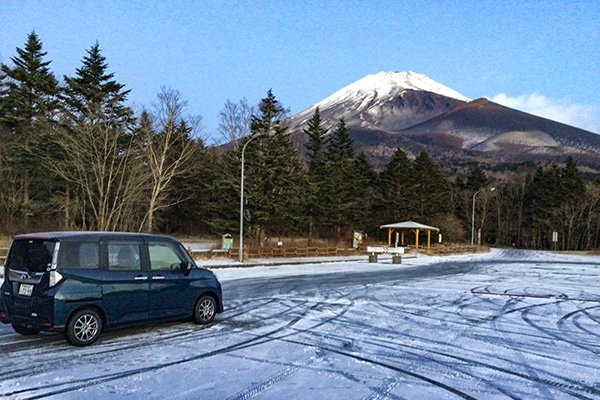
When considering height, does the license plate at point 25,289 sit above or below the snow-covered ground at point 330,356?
above

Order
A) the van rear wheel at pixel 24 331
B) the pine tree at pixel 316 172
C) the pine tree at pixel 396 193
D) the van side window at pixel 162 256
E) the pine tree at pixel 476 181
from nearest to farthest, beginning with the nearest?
the van rear wheel at pixel 24 331 < the van side window at pixel 162 256 < the pine tree at pixel 316 172 < the pine tree at pixel 396 193 < the pine tree at pixel 476 181

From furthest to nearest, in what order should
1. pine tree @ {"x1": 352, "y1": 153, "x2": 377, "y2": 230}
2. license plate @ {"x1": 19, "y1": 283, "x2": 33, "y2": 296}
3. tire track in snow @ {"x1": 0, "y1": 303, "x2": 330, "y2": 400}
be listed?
pine tree @ {"x1": 352, "y1": 153, "x2": 377, "y2": 230}
license plate @ {"x1": 19, "y1": 283, "x2": 33, "y2": 296}
tire track in snow @ {"x1": 0, "y1": 303, "x2": 330, "y2": 400}

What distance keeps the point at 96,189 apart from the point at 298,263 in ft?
60.9

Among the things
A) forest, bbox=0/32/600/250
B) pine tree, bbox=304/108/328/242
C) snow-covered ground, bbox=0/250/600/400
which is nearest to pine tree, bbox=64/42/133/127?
forest, bbox=0/32/600/250

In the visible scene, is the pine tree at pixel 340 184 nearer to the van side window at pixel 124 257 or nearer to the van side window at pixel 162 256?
the van side window at pixel 162 256

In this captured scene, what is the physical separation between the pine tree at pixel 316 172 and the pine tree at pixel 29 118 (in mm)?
24976

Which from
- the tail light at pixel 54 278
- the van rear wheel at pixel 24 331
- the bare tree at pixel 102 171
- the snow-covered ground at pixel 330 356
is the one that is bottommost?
the snow-covered ground at pixel 330 356

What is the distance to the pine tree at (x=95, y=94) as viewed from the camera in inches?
1645

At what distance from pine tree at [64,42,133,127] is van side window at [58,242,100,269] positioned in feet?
113

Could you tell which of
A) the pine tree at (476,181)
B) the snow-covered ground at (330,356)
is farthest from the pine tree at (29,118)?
the pine tree at (476,181)

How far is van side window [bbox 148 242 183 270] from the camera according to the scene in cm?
898

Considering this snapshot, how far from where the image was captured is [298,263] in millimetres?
31578

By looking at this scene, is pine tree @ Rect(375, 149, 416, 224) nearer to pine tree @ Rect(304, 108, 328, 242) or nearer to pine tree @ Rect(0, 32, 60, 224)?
pine tree @ Rect(304, 108, 328, 242)

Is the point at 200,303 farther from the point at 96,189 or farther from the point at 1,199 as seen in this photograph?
the point at 1,199
